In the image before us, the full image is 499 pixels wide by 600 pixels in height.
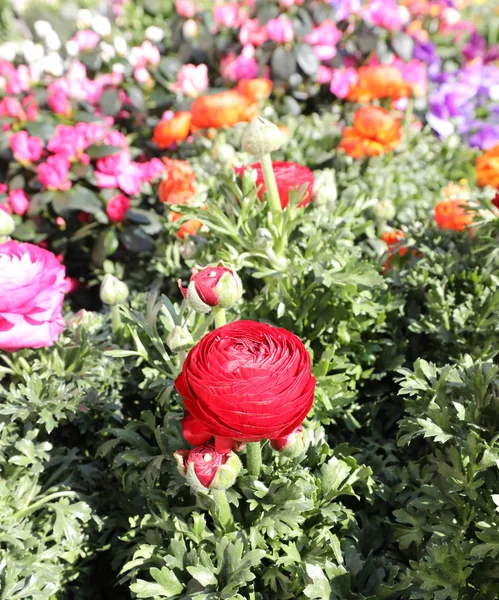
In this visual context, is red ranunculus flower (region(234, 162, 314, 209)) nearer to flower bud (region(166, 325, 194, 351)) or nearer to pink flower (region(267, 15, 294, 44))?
flower bud (region(166, 325, 194, 351))

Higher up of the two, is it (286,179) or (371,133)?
(286,179)

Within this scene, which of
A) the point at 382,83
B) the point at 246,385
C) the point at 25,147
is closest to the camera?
the point at 246,385

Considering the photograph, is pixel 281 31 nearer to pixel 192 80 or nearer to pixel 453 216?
pixel 192 80

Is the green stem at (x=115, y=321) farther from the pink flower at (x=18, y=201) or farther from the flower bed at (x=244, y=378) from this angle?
the pink flower at (x=18, y=201)

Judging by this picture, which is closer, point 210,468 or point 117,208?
point 210,468

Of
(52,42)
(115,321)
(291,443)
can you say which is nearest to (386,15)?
(52,42)

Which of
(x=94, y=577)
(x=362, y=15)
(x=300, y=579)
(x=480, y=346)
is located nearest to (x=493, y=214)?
(x=480, y=346)

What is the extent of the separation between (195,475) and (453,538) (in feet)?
1.23

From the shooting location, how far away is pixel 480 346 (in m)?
1.19

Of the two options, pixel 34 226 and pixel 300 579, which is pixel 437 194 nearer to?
pixel 34 226

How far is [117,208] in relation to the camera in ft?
6.09

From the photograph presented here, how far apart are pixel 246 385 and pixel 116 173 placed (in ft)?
4.37

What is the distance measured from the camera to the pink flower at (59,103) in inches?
80.7

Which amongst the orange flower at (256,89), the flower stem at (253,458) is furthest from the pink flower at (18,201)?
the flower stem at (253,458)
